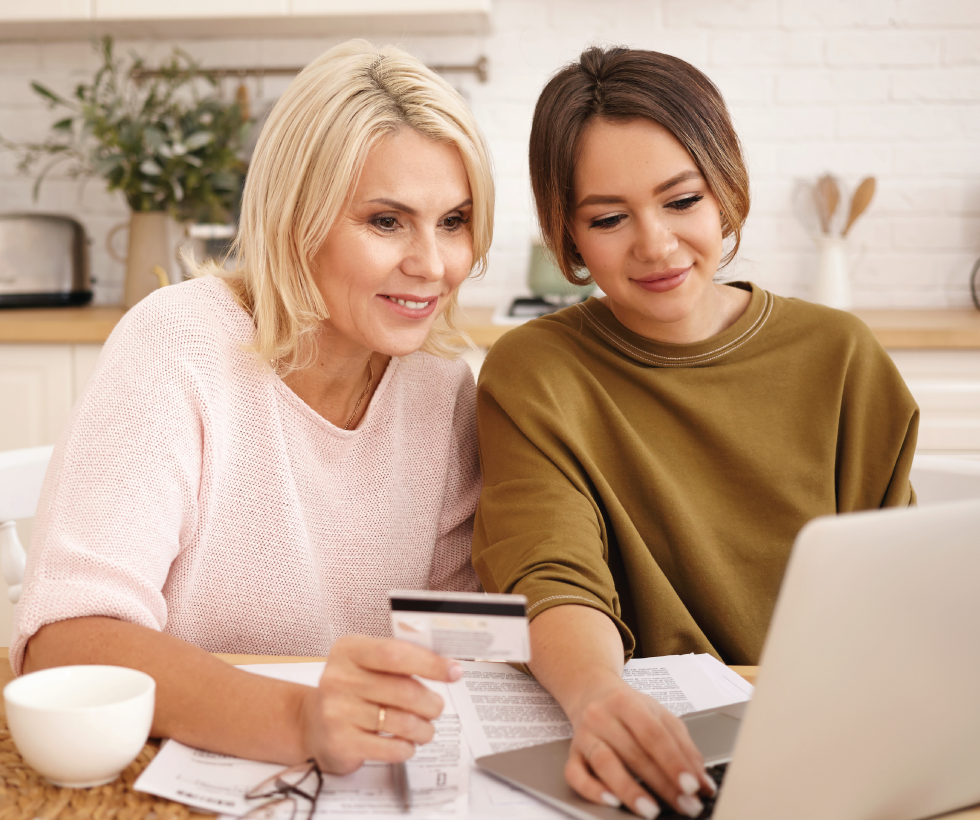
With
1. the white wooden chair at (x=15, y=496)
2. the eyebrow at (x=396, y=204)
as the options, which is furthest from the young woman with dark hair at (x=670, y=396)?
Answer: the white wooden chair at (x=15, y=496)

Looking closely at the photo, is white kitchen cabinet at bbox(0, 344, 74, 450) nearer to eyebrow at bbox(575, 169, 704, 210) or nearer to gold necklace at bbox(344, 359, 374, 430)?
gold necklace at bbox(344, 359, 374, 430)

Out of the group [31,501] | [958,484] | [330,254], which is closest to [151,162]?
[31,501]

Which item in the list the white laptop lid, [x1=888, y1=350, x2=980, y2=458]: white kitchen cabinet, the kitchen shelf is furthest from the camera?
the kitchen shelf

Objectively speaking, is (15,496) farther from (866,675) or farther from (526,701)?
(866,675)

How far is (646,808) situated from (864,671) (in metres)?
0.18

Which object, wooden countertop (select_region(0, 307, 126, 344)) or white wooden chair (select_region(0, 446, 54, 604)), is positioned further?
wooden countertop (select_region(0, 307, 126, 344))

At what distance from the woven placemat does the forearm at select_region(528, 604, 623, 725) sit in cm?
30

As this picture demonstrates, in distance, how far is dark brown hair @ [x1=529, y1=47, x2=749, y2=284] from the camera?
1.13 meters

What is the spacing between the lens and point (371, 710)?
68 cm

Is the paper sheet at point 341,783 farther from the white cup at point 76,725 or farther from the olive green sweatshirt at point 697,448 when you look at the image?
the olive green sweatshirt at point 697,448

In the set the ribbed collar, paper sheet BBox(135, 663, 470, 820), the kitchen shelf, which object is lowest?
paper sheet BBox(135, 663, 470, 820)

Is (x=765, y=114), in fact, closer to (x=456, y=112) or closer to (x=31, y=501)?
(x=456, y=112)

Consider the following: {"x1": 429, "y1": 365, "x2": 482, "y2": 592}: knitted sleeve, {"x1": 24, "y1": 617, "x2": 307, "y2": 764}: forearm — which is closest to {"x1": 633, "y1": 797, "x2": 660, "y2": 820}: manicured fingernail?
{"x1": 24, "y1": 617, "x2": 307, "y2": 764}: forearm

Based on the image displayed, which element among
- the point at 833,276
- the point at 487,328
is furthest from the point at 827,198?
the point at 487,328
